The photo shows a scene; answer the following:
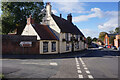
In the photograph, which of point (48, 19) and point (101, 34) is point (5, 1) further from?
point (101, 34)

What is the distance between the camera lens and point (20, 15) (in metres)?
31.2

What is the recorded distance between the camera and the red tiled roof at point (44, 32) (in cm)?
2419

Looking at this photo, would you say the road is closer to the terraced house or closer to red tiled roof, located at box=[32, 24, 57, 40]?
the terraced house

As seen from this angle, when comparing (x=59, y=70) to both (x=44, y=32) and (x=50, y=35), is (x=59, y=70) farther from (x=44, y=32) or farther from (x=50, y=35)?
(x=44, y=32)

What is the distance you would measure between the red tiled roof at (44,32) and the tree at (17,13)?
7.38 m

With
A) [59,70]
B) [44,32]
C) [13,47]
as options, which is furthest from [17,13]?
[59,70]

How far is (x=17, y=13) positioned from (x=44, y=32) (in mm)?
10352

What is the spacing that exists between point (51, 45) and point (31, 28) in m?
5.36

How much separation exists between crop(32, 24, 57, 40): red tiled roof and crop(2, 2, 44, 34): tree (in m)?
7.38

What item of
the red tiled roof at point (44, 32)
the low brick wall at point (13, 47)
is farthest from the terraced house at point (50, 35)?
the low brick wall at point (13, 47)

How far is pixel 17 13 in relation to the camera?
30.7 m

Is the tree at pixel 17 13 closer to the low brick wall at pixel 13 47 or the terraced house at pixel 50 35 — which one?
the terraced house at pixel 50 35

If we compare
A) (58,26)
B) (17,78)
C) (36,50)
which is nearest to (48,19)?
(58,26)

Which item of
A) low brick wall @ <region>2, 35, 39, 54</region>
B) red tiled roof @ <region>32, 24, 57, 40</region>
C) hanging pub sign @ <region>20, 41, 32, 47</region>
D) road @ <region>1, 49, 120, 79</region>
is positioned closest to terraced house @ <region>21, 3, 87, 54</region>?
red tiled roof @ <region>32, 24, 57, 40</region>
